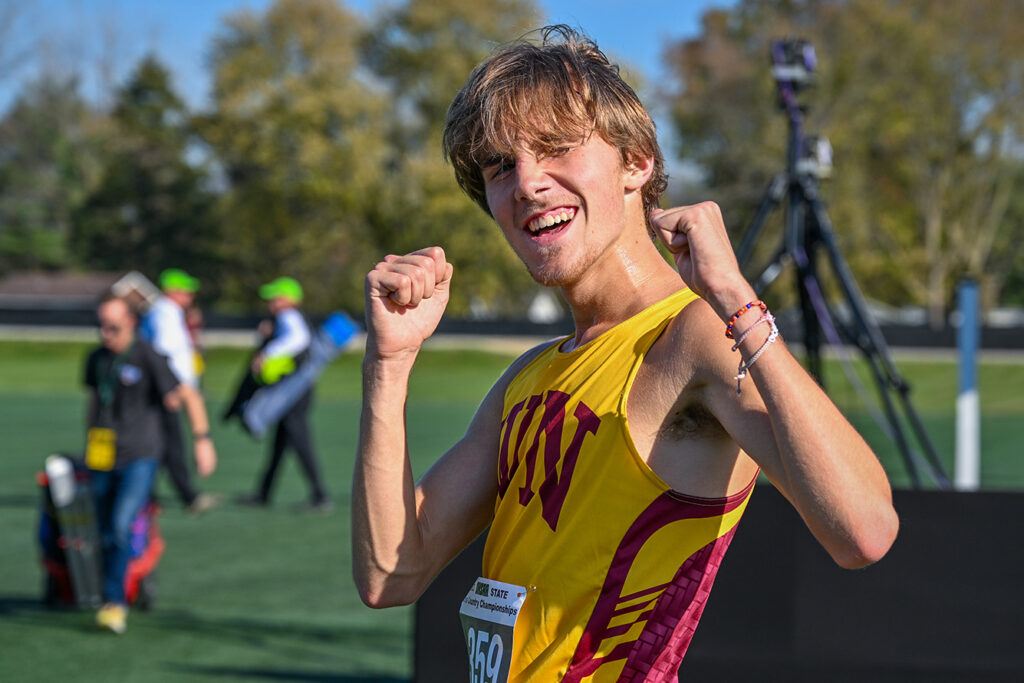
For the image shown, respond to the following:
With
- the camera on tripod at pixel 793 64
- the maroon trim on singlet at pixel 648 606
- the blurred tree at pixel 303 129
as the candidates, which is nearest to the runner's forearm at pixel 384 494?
the maroon trim on singlet at pixel 648 606

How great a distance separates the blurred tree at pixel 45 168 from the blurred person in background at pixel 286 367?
53838 millimetres

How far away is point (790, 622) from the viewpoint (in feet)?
13.0

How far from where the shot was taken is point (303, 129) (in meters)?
39.0

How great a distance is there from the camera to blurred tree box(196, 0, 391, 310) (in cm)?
3853

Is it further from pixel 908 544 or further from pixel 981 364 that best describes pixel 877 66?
pixel 908 544

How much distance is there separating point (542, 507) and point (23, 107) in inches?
2719

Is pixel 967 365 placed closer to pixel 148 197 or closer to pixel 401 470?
pixel 401 470

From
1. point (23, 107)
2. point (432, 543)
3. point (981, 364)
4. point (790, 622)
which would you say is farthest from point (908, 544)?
point (23, 107)

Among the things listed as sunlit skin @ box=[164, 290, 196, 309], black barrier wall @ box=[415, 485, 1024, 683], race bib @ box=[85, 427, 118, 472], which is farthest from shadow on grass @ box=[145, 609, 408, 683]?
sunlit skin @ box=[164, 290, 196, 309]

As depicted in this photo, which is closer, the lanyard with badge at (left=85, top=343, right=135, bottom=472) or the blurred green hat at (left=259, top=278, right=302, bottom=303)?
the lanyard with badge at (left=85, top=343, right=135, bottom=472)

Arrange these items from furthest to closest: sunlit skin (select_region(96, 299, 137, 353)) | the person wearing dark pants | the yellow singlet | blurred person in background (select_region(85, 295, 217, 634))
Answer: the person wearing dark pants, sunlit skin (select_region(96, 299, 137, 353)), blurred person in background (select_region(85, 295, 217, 634)), the yellow singlet

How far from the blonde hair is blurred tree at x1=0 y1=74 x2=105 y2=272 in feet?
204

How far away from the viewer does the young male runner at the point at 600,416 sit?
1.66 meters

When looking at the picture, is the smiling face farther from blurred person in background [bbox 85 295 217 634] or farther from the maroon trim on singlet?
blurred person in background [bbox 85 295 217 634]
